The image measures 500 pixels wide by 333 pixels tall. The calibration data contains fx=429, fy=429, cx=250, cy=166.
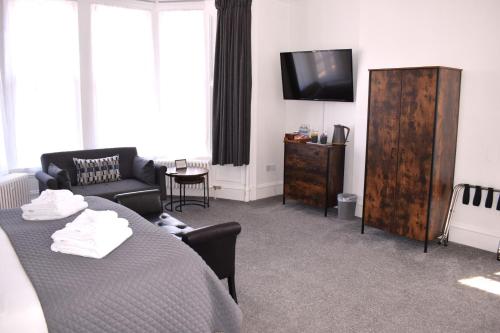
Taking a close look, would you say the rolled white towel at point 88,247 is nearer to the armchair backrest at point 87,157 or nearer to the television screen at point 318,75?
the armchair backrest at point 87,157

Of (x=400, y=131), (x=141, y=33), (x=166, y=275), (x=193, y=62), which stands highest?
(x=141, y=33)

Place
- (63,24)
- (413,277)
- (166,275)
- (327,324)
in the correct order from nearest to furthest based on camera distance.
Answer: (166,275)
(327,324)
(413,277)
(63,24)

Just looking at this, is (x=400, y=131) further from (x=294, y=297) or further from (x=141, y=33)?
(x=141, y=33)

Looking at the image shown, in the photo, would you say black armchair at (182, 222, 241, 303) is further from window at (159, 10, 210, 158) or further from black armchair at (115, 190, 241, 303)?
window at (159, 10, 210, 158)

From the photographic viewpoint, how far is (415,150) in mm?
4180

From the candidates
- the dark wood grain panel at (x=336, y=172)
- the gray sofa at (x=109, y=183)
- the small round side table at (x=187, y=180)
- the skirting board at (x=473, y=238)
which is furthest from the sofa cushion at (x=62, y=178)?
the skirting board at (x=473, y=238)

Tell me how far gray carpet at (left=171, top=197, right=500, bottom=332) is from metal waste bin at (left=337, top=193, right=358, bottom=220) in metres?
0.13

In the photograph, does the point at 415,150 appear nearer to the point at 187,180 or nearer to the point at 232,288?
the point at 232,288

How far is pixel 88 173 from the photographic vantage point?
5.07 meters

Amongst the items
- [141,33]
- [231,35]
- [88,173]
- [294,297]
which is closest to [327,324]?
[294,297]

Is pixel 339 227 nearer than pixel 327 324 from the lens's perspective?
No

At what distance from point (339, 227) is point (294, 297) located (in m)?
1.84

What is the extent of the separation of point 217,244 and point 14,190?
10.0 ft

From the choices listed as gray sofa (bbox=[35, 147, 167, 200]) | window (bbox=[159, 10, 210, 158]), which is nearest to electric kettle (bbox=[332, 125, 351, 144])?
window (bbox=[159, 10, 210, 158])
